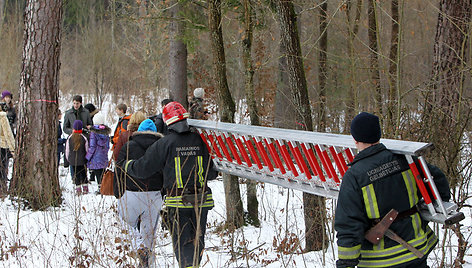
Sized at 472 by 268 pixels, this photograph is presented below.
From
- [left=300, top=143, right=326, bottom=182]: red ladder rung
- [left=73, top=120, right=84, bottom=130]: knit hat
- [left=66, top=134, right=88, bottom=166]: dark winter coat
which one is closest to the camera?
[left=300, top=143, right=326, bottom=182]: red ladder rung

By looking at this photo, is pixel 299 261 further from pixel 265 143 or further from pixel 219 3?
pixel 219 3

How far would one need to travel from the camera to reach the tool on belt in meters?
3.07

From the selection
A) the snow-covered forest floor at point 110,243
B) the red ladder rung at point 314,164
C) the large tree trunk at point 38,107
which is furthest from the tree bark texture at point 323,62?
the large tree trunk at point 38,107

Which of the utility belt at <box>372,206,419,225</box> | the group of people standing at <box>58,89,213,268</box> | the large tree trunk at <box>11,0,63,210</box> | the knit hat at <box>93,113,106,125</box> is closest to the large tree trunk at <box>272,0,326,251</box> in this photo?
the group of people standing at <box>58,89,213,268</box>

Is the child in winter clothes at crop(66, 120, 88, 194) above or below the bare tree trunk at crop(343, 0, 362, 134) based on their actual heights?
below

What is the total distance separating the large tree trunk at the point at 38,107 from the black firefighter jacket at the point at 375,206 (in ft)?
18.9

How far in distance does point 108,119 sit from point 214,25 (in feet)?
53.4

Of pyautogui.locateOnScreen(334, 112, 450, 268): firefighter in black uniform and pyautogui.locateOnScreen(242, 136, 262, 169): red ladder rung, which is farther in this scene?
pyautogui.locateOnScreen(242, 136, 262, 169): red ladder rung

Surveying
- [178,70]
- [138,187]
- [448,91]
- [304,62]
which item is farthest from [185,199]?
[304,62]

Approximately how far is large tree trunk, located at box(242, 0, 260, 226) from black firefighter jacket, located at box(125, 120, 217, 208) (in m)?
3.37

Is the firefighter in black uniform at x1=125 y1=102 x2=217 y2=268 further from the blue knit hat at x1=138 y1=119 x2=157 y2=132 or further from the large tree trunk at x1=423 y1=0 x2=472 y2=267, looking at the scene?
the large tree trunk at x1=423 y1=0 x2=472 y2=267

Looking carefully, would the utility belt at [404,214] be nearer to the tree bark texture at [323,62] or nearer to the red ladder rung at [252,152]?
the red ladder rung at [252,152]

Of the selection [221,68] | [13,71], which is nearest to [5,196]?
[221,68]

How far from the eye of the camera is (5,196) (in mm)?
7992
